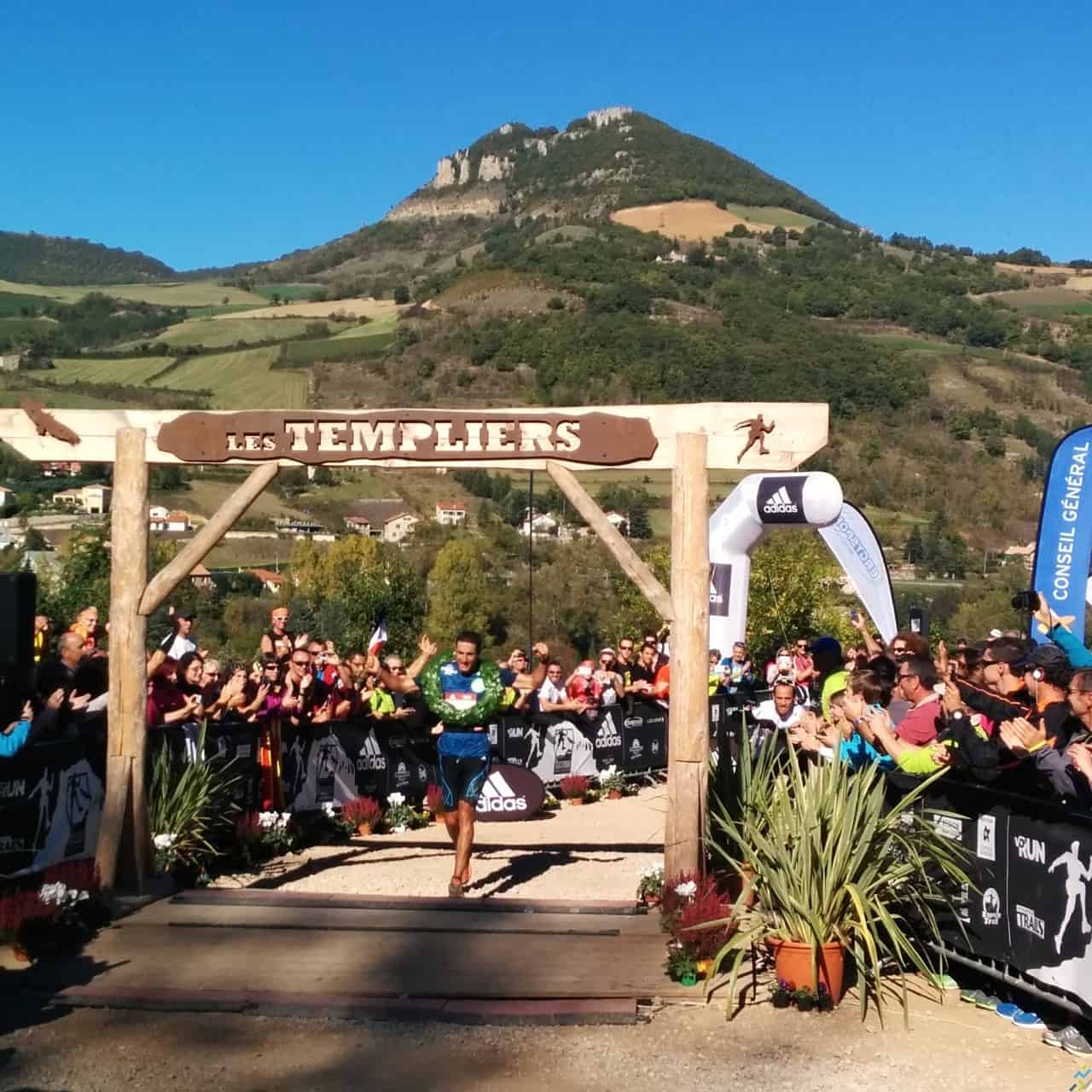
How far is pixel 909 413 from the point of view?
109500 mm

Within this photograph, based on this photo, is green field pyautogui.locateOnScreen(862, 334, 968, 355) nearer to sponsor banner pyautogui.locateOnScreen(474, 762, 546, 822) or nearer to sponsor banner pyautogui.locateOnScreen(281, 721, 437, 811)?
sponsor banner pyautogui.locateOnScreen(281, 721, 437, 811)

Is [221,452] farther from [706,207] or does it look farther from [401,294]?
[706,207]

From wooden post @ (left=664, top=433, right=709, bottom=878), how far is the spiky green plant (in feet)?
11.1

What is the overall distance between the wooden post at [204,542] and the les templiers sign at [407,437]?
6.6 inches

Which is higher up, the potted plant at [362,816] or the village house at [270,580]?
the village house at [270,580]

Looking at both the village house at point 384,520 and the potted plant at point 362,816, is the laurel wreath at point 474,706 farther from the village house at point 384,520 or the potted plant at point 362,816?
the village house at point 384,520

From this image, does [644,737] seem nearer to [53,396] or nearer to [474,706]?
[474,706]

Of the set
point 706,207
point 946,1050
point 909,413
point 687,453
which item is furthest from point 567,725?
point 706,207

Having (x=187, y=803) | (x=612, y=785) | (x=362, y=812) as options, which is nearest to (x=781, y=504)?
(x=612, y=785)

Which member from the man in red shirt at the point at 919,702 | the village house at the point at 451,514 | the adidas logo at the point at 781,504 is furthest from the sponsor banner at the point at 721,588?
the village house at the point at 451,514

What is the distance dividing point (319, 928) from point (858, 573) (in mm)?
9632

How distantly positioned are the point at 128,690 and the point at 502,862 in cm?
342

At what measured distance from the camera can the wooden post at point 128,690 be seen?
9234 mm

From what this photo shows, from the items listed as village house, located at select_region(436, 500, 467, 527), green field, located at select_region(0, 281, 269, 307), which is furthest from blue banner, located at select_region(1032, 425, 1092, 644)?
green field, located at select_region(0, 281, 269, 307)
